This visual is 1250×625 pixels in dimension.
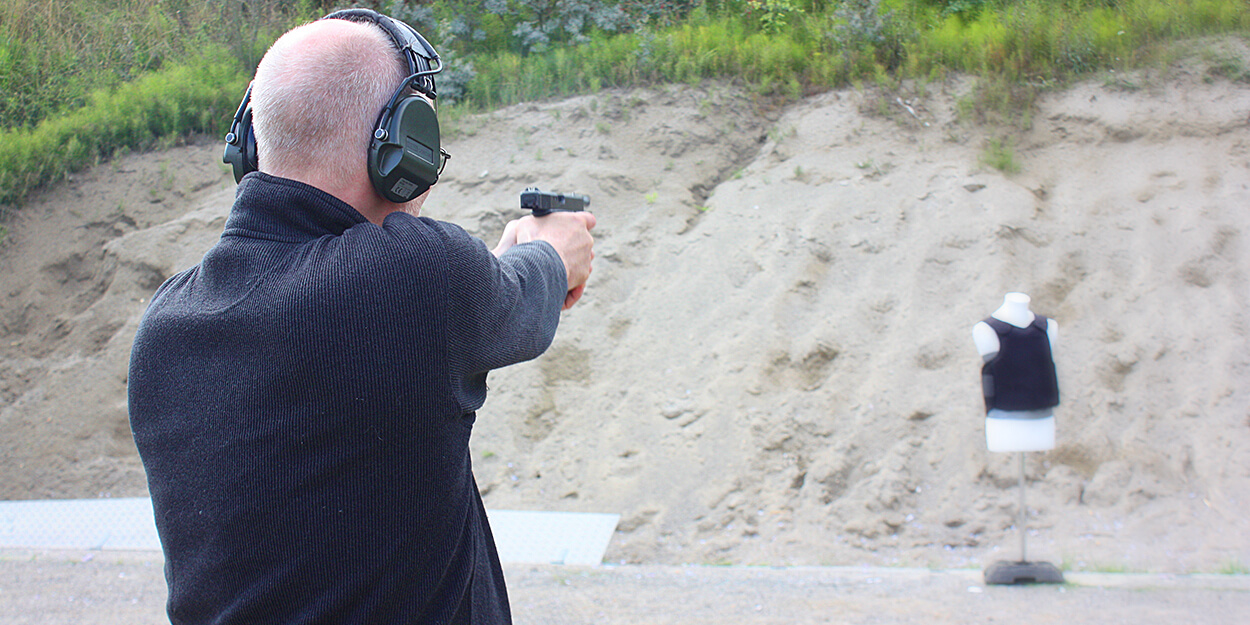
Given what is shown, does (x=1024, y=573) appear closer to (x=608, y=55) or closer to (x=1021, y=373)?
(x=1021, y=373)

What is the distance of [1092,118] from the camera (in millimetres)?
8125

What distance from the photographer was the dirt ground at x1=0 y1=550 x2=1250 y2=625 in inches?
173

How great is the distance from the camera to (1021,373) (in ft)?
15.7

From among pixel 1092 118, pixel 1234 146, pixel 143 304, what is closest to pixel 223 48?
pixel 143 304

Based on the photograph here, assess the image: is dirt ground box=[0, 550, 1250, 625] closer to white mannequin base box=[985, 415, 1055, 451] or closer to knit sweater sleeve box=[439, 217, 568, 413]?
white mannequin base box=[985, 415, 1055, 451]

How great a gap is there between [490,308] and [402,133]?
35 centimetres

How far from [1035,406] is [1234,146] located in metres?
4.52

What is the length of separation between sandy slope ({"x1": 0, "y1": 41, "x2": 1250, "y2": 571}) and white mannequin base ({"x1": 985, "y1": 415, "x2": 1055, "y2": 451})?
0.93m

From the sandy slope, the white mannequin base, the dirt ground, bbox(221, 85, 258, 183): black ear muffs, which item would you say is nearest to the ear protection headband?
bbox(221, 85, 258, 183): black ear muffs

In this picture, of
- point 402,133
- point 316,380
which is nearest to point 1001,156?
point 402,133

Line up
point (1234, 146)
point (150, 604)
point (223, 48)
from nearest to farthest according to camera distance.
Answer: point (150, 604) → point (1234, 146) → point (223, 48)

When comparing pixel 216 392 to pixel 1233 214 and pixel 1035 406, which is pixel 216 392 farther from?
pixel 1233 214

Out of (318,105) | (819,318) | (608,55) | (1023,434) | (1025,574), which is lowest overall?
(1025,574)

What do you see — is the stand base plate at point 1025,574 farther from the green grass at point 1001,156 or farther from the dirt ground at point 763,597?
the green grass at point 1001,156
